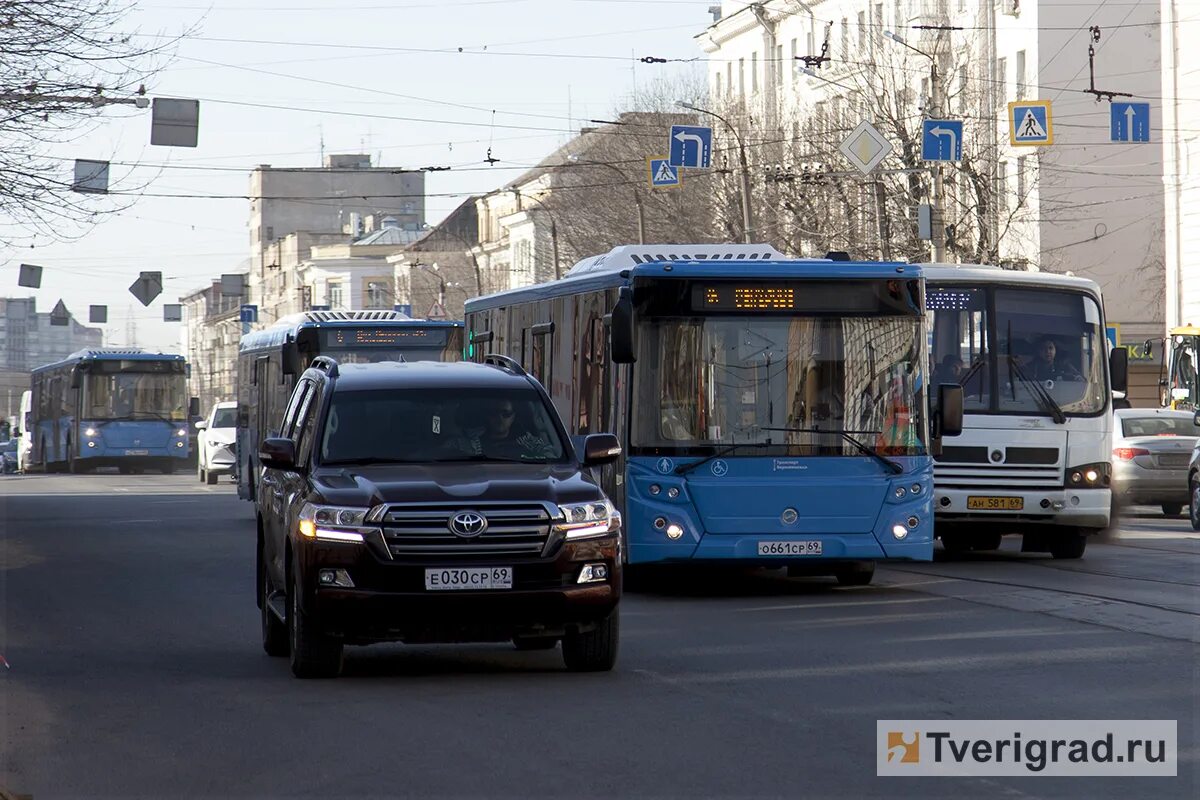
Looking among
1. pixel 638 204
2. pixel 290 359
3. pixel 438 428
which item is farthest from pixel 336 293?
pixel 438 428

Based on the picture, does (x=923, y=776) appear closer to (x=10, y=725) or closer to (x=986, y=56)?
Answer: (x=10, y=725)

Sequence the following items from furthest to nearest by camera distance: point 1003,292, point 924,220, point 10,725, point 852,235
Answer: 1. point 852,235
2. point 924,220
3. point 1003,292
4. point 10,725

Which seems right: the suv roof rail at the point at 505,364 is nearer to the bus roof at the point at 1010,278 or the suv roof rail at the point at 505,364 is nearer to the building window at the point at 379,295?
the bus roof at the point at 1010,278

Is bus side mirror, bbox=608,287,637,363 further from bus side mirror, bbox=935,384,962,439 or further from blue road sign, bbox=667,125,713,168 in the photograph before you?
blue road sign, bbox=667,125,713,168

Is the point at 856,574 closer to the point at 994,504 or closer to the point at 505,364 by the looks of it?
the point at 994,504

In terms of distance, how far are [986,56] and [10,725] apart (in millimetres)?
54898

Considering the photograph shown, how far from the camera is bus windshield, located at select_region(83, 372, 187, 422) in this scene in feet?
185

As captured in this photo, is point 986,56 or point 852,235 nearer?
point 852,235

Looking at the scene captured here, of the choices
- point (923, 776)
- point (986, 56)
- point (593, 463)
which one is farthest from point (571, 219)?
point (923, 776)

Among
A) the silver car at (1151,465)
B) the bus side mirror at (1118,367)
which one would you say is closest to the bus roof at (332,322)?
the silver car at (1151,465)

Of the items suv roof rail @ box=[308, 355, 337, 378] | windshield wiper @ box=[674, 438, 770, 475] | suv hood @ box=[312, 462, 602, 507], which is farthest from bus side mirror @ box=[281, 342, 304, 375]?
A: suv hood @ box=[312, 462, 602, 507]

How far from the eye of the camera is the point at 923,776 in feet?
27.2

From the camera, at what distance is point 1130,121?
38656 millimetres

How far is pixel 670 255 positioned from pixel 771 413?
294 cm
